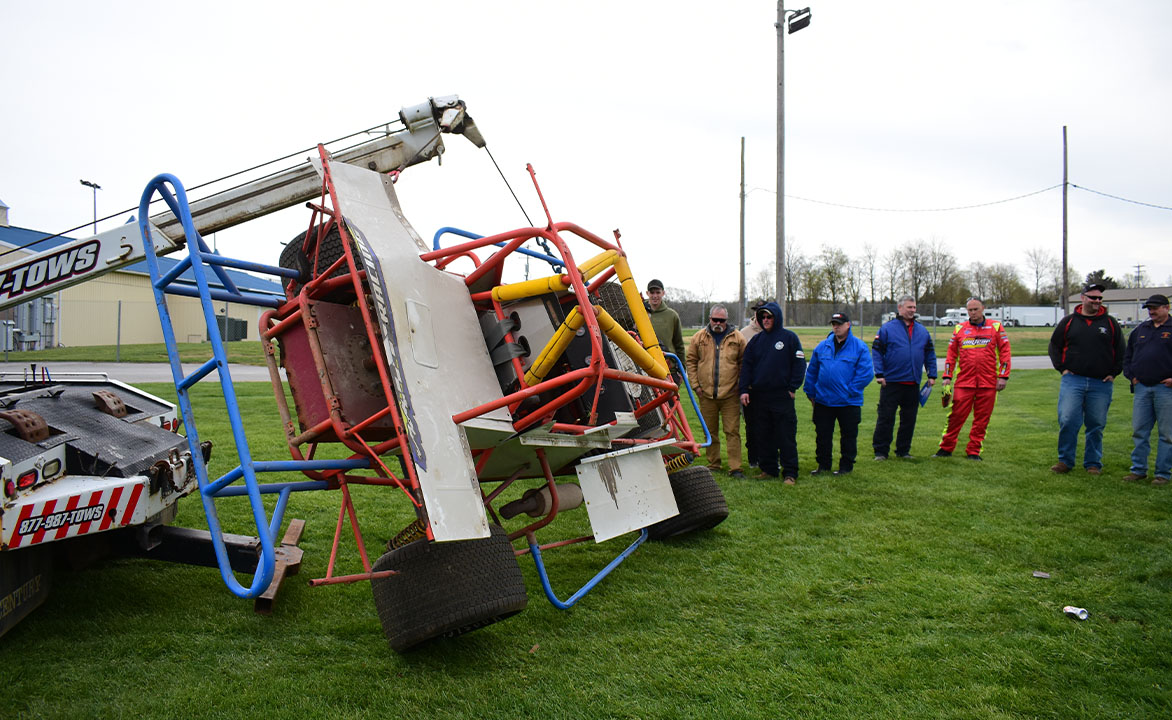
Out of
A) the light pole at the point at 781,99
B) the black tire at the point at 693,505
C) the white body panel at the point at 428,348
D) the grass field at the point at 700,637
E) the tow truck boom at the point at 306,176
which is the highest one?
the light pole at the point at 781,99

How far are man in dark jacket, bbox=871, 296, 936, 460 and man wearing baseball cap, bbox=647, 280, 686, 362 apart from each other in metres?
2.30

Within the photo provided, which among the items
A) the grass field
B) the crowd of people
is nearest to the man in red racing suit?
the crowd of people

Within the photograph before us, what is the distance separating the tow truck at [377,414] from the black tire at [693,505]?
0.64 metres

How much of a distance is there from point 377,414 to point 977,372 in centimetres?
761

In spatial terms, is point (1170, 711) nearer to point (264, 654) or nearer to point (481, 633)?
point (481, 633)

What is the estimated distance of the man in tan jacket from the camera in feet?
26.3

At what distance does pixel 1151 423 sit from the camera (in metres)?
7.53

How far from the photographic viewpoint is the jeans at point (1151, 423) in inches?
288

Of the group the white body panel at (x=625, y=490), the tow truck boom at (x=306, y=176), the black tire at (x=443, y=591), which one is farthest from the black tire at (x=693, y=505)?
the tow truck boom at (x=306, y=176)

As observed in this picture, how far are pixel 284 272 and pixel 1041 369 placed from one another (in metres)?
23.1

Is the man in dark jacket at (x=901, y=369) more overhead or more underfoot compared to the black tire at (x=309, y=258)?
more underfoot

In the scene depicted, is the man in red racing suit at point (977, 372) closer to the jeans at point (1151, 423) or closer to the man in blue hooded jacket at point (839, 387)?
the jeans at point (1151, 423)

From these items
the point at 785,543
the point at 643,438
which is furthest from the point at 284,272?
the point at 785,543

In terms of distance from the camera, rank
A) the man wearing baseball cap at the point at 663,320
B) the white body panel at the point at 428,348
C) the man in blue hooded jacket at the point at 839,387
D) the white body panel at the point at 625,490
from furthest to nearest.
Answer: the man wearing baseball cap at the point at 663,320, the man in blue hooded jacket at the point at 839,387, the white body panel at the point at 625,490, the white body panel at the point at 428,348
